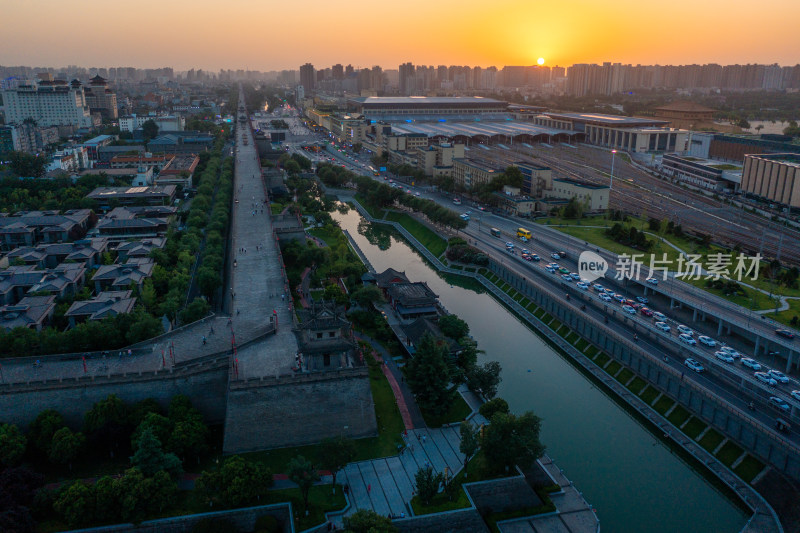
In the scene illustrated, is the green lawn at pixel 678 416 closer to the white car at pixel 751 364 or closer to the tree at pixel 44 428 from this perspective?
the white car at pixel 751 364

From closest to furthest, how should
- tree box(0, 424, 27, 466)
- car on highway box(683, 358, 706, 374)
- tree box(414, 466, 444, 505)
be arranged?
tree box(414, 466, 444, 505)
tree box(0, 424, 27, 466)
car on highway box(683, 358, 706, 374)

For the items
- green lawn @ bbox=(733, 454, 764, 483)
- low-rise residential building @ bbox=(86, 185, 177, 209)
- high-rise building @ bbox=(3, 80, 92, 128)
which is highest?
high-rise building @ bbox=(3, 80, 92, 128)

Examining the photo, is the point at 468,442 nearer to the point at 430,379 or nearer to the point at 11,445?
the point at 430,379

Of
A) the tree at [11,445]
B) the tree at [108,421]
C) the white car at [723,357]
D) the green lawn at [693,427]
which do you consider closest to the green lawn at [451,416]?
the green lawn at [693,427]

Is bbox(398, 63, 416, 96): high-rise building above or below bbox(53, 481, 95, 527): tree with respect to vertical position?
above

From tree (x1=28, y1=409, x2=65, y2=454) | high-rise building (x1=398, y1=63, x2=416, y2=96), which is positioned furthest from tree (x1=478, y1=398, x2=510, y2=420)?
high-rise building (x1=398, y1=63, x2=416, y2=96)

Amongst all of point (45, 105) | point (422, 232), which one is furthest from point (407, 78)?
point (422, 232)

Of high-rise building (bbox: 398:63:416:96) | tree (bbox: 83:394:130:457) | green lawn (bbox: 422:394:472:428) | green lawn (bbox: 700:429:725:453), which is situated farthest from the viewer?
high-rise building (bbox: 398:63:416:96)

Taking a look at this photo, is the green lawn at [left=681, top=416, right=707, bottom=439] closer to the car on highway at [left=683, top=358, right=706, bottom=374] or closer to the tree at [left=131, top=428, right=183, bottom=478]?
the car on highway at [left=683, top=358, right=706, bottom=374]
